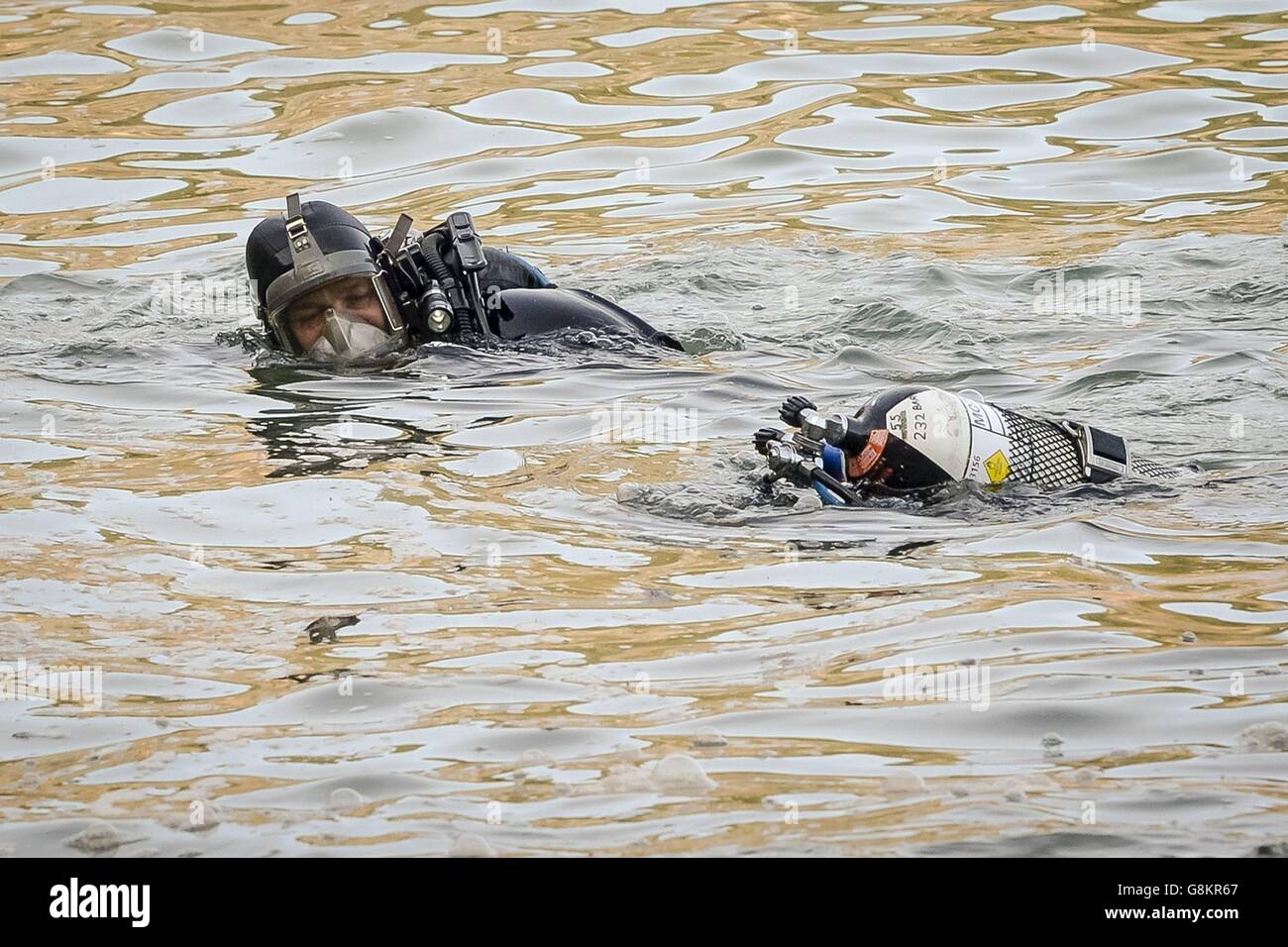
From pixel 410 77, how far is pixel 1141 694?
12005 mm

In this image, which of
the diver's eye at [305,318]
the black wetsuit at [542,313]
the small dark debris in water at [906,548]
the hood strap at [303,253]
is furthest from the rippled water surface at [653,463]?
the hood strap at [303,253]

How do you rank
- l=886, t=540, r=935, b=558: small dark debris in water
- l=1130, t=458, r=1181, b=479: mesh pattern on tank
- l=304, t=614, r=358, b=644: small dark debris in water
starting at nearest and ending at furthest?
l=304, t=614, r=358, b=644: small dark debris in water
l=886, t=540, r=935, b=558: small dark debris in water
l=1130, t=458, r=1181, b=479: mesh pattern on tank

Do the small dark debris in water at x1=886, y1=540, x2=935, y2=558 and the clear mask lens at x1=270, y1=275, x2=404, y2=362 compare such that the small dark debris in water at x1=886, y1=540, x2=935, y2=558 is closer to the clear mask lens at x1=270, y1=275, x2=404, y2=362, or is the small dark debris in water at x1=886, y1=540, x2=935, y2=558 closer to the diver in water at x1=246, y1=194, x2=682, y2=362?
the diver in water at x1=246, y1=194, x2=682, y2=362

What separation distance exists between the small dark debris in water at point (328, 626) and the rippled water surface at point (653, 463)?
0.22 ft

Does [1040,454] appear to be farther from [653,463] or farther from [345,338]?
[345,338]

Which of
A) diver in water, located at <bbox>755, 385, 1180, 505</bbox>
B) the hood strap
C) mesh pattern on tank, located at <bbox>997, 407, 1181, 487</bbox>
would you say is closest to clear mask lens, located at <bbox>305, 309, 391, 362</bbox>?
the hood strap

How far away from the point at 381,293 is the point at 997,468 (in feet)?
10.5

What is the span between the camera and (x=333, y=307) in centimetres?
827

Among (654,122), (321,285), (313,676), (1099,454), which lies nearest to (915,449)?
(1099,454)

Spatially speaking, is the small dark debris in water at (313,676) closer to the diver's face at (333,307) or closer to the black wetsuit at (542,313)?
the diver's face at (333,307)

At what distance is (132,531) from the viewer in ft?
20.0

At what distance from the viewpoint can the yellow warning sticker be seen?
20.3 ft

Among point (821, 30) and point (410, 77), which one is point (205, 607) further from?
point (821, 30)
